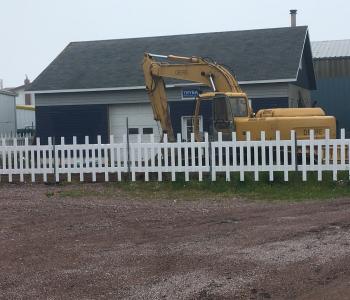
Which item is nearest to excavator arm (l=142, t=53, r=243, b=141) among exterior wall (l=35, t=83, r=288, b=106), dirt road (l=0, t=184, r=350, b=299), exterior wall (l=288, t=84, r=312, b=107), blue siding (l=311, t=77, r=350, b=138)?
exterior wall (l=35, t=83, r=288, b=106)

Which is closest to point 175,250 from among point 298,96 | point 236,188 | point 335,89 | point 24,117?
point 236,188

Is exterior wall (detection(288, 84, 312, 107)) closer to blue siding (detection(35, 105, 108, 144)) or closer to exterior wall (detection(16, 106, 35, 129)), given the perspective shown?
blue siding (detection(35, 105, 108, 144))

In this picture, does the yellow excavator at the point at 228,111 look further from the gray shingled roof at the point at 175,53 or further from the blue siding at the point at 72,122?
the blue siding at the point at 72,122

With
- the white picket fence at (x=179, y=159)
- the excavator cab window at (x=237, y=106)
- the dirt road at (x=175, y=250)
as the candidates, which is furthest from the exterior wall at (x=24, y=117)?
the dirt road at (x=175, y=250)

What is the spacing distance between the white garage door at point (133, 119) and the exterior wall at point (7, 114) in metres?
9.61

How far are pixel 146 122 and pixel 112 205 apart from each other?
1737 cm

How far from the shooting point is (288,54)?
31.9m

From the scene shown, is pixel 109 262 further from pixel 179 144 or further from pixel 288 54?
pixel 288 54

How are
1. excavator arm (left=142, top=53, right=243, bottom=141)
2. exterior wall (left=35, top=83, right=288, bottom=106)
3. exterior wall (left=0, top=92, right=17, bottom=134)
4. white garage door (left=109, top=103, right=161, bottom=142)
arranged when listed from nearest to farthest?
excavator arm (left=142, top=53, right=243, bottom=141) → exterior wall (left=35, top=83, right=288, bottom=106) → white garage door (left=109, top=103, right=161, bottom=142) → exterior wall (left=0, top=92, right=17, bottom=134)

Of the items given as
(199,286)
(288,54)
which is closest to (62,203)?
(199,286)

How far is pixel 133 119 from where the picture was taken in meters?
31.7

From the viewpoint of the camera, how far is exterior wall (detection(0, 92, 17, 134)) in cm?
3909

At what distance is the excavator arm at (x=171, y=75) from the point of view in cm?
2191

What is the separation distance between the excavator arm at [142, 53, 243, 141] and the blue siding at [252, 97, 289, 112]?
800 centimetres
